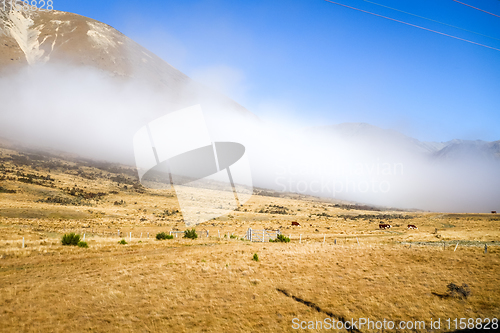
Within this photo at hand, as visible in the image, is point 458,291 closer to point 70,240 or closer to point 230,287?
point 230,287

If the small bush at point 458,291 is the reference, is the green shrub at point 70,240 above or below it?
below

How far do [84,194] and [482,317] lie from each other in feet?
260

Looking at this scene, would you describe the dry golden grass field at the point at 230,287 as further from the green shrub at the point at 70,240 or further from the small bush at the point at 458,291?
the green shrub at the point at 70,240

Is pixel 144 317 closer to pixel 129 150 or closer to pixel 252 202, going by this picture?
pixel 252 202

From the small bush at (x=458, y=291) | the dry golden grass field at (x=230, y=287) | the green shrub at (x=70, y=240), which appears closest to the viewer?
the dry golden grass field at (x=230, y=287)

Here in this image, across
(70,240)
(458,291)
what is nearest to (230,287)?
(458,291)

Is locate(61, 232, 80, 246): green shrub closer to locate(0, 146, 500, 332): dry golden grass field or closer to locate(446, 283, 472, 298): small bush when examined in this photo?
locate(0, 146, 500, 332): dry golden grass field

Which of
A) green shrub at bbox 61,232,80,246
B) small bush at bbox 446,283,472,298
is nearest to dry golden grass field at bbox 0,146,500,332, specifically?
small bush at bbox 446,283,472,298

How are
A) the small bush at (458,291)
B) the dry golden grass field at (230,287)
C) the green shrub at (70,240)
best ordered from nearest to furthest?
the dry golden grass field at (230,287) → the small bush at (458,291) → the green shrub at (70,240)

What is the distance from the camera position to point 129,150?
196000mm

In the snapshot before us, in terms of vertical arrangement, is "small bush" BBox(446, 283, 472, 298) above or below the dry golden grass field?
above

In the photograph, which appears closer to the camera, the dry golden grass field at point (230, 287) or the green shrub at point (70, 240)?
the dry golden grass field at point (230, 287)

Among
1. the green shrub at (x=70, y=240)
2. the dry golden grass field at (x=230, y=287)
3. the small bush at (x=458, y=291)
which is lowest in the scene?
the green shrub at (x=70, y=240)

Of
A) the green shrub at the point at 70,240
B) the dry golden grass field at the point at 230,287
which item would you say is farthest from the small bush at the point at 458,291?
the green shrub at the point at 70,240
